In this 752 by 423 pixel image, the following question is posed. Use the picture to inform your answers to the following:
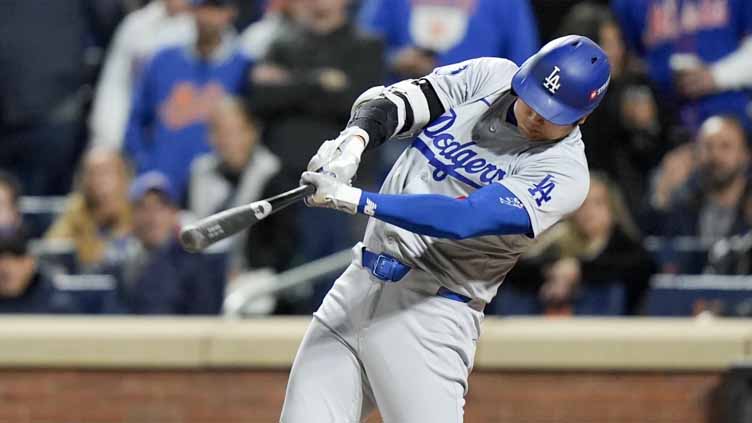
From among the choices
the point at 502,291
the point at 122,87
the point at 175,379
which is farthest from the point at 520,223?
the point at 122,87

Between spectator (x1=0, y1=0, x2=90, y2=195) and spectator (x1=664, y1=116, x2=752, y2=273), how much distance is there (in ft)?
11.1

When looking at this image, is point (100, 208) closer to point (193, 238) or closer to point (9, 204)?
point (9, 204)

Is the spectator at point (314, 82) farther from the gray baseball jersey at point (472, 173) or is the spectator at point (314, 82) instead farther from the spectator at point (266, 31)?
the gray baseball jersey at point (472, 173)

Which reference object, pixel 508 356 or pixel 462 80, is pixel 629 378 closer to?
pixel 508 356

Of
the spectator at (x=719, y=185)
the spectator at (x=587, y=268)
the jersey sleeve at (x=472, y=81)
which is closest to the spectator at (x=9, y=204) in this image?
the spectator at (x=587, y=268)

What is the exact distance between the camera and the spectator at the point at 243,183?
649 centimetres

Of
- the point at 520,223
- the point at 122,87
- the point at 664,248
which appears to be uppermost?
the point at 520,223

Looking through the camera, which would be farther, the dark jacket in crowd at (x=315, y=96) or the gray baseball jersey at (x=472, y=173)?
the dark jacket in crowd at (x=315, y=96)

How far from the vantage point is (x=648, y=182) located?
677 cm

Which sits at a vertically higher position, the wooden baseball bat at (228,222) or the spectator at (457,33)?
the wooden baseball bat at (228,222)

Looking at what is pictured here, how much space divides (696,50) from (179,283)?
2.89m

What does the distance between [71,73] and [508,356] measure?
3398 millimetres

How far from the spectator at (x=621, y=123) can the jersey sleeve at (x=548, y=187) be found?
10.6 feet

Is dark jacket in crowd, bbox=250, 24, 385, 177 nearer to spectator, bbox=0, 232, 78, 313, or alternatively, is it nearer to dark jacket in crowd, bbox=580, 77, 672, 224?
dark jacket in crowd, bbox=580, 77, 672, 224
